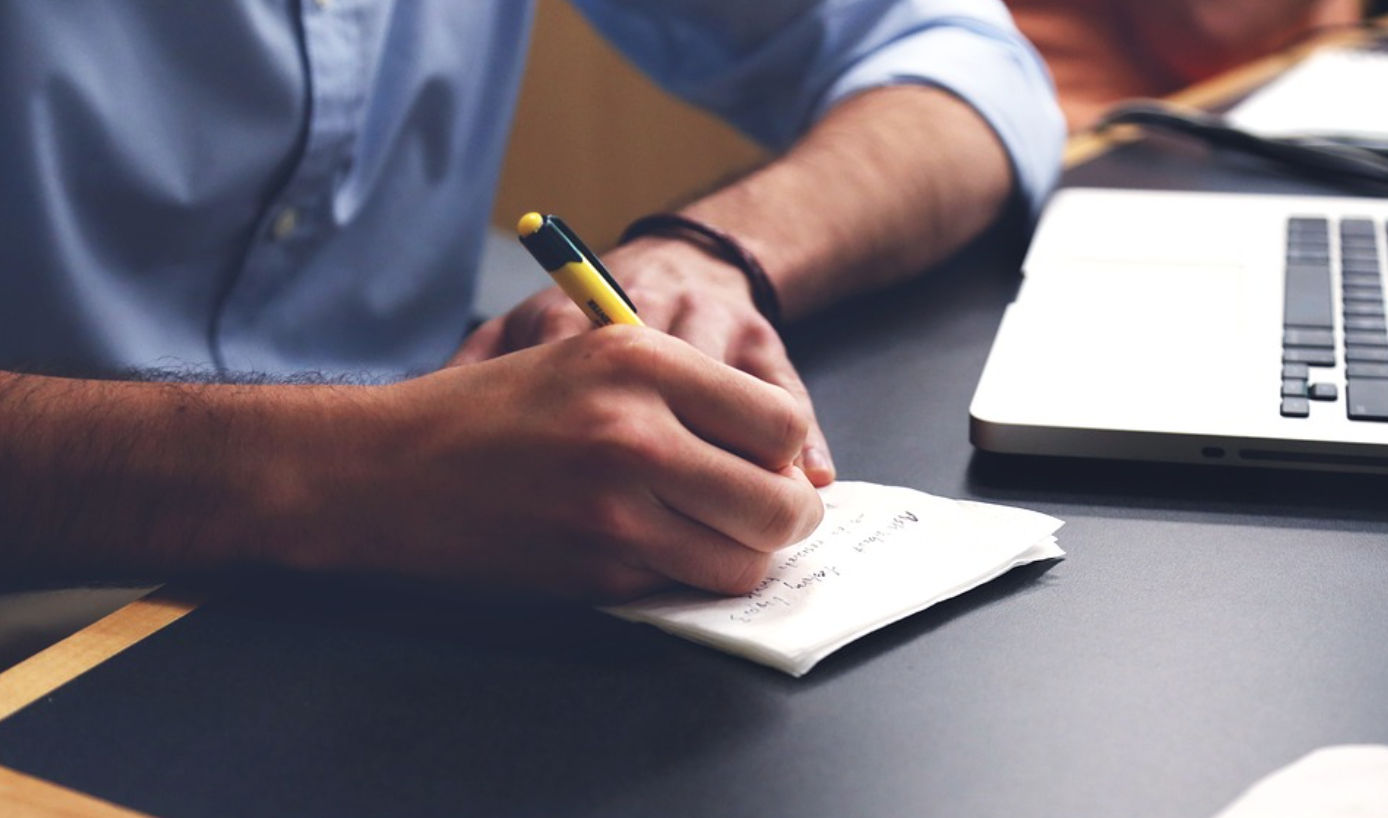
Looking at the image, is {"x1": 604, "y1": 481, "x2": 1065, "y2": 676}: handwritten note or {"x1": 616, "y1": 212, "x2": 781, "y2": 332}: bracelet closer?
{"x1": 604, "y1": 481, "x2": 1065, "y2": 676}: handwritten note

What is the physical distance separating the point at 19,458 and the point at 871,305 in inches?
17.2

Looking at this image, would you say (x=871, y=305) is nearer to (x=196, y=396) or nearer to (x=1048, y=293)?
(x=1048, y=293)

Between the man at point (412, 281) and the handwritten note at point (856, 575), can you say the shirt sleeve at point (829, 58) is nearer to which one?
the man at point (412, 281)

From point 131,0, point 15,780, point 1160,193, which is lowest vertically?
point 1160,193

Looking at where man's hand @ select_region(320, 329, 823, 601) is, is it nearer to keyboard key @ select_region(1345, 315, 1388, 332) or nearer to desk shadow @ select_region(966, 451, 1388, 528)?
desk shadow @ select_region(966, 451, 1388, 528)

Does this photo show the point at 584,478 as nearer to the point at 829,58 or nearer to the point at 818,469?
the point at 818,469

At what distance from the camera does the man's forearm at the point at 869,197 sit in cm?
73

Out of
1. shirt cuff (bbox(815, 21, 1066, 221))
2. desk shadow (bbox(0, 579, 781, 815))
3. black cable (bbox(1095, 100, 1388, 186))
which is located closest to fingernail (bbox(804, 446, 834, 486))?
desk shadow (bbox(0, 579, 781, 815))

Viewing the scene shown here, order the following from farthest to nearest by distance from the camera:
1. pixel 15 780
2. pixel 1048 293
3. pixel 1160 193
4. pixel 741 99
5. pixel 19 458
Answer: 1. pixel 741 99
2. pixel 1160 193
3. pixel 1048 293
4. pixel 19 458
5. pixel 15 780

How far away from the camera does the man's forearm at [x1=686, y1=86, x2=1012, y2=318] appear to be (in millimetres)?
734

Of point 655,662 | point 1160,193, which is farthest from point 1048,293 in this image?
point 655,662

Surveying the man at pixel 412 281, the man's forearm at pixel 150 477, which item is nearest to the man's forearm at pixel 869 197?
the man at pixel 412 281

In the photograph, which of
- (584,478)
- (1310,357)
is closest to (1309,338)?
(1310,357)

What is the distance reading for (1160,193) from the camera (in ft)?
2.82
